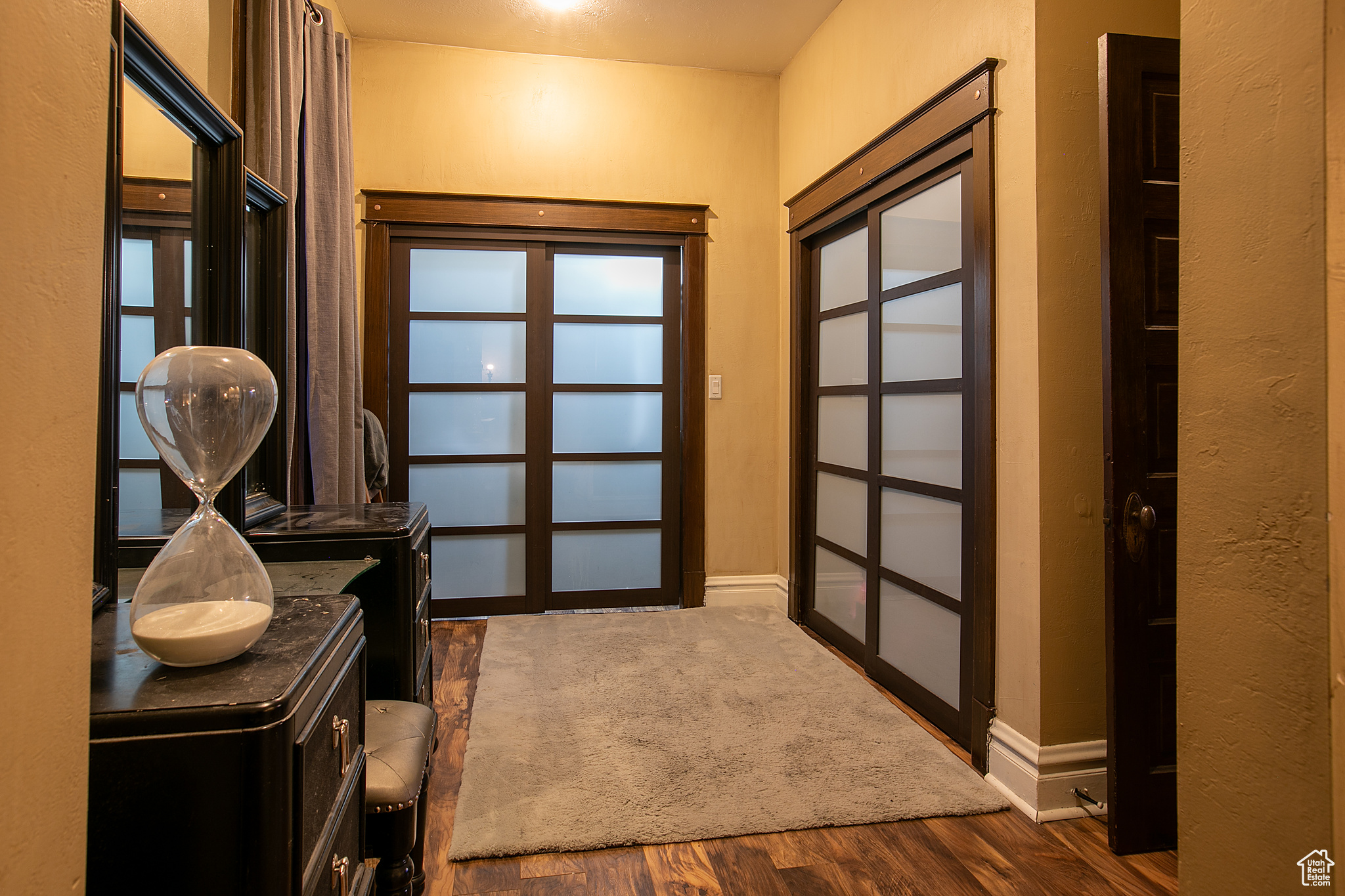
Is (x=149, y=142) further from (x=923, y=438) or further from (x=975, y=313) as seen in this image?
(x=923, y=438)

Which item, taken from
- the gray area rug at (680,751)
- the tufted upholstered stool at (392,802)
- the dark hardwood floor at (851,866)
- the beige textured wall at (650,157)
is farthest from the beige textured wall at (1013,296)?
the tufted upholstered stool at (392,802)

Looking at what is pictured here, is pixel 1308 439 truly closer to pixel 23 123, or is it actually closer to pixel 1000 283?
pixel 23 123

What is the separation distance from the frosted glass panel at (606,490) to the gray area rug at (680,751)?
0.76m

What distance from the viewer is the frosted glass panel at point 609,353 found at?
3.71 meters

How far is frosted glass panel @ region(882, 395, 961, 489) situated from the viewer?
2.34m

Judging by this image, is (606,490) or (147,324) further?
(606,490)

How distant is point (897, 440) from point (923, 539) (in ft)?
1.28

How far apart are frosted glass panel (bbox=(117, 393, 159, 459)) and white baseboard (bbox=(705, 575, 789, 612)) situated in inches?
112

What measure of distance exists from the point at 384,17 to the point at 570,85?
86 cm

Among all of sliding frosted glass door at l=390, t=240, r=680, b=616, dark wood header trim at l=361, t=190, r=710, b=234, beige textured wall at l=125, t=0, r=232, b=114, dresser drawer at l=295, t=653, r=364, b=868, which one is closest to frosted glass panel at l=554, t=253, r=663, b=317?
sliding frosted glass door at l=390, t=240, r=680, b=616

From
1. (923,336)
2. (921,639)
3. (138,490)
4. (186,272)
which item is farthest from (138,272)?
(921,639)

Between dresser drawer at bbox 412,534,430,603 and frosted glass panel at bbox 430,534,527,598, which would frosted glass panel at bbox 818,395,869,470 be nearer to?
frosted glass panel at bbox 430,534,527,598

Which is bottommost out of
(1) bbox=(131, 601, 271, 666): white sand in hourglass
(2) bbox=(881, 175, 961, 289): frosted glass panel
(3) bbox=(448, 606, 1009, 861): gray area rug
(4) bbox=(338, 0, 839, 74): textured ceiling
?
(3) bbox=(448, 606, 1009, 861): gray area rug

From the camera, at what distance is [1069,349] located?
6.27 ft
